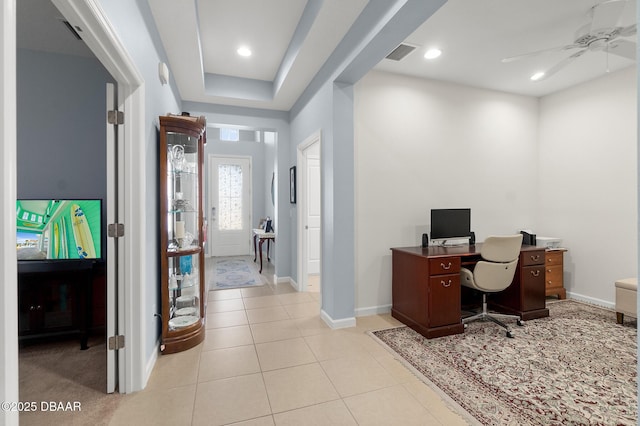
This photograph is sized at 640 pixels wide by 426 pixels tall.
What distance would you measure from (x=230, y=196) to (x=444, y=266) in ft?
18.9

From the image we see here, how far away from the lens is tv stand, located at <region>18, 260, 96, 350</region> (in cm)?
262

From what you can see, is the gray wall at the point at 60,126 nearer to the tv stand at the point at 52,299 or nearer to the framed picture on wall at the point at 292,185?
the tv stand at the point at 52,299

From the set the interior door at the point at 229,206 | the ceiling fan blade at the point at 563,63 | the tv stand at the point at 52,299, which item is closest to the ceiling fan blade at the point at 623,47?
the ceiling fan blade at the point at 563,63

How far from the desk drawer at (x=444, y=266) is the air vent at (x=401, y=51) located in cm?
208

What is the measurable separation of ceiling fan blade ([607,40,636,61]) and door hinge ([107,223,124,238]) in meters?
4.24

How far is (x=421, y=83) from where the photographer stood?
371 cm

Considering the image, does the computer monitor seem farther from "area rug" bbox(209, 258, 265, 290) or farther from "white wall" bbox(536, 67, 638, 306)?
"area rug" bbox(209, 258, 265, 290)

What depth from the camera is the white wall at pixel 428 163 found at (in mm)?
3475

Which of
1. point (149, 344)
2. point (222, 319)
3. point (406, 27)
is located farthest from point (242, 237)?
point (406, 27)

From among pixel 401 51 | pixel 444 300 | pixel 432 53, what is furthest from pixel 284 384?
pixel 432 53

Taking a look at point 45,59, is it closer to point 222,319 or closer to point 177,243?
point 177,243

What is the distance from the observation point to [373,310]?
137 inches

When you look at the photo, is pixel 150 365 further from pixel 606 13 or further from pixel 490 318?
pixel 606 13

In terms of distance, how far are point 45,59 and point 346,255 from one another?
354 cm
